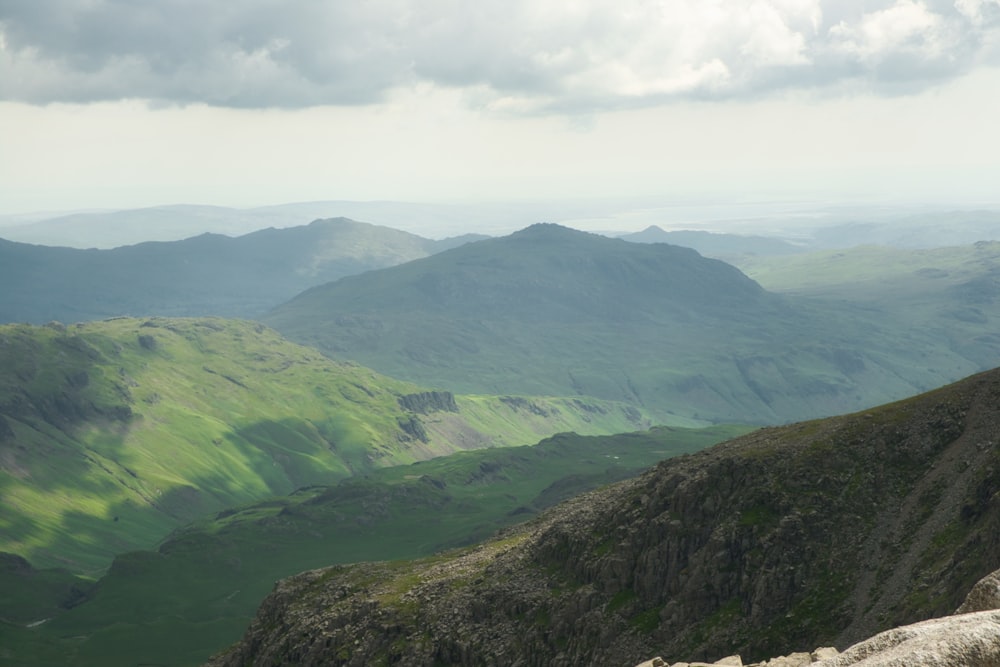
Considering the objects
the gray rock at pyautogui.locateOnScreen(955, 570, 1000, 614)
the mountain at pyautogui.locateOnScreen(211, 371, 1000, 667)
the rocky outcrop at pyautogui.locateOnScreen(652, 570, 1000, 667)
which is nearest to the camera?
the rocky outcrop at pyautogui.locateOnScreen(652, 570, 1000, 667)

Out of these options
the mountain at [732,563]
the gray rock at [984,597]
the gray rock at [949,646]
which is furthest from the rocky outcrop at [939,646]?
the mountain at [732,563]

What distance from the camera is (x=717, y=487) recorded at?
161 metres

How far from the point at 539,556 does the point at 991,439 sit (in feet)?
233

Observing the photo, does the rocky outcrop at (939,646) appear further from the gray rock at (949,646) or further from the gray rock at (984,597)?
the gray rock at (984,597)

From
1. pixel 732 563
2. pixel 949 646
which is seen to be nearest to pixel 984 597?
pixel 949 646

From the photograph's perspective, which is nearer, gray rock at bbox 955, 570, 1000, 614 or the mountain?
gray rock at bbox 955, 570, 1000, 614

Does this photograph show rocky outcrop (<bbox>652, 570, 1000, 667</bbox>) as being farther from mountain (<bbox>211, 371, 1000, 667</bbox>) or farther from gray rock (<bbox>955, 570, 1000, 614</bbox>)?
mountain (<bbox>211, 371, 1000, 667</bbox>)

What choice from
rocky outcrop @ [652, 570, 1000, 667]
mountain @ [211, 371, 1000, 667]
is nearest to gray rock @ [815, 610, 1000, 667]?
rocky outcrop @ [652, 570, 1000, 667]

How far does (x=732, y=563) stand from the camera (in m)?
148

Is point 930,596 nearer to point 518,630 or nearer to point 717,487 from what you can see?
point 717,487

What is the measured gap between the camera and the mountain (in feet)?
428

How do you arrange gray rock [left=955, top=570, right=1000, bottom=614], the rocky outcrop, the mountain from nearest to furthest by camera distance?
the rocky outcrop → gray rock [left=955, top=570, right=1000, bottom=614] → the mountain

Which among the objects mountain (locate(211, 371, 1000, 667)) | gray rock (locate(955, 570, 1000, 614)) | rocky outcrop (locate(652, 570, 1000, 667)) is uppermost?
rocky outcrop (locate(652, 570, 1000, 667))

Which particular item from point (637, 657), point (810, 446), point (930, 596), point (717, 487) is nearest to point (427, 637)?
point (637, 657)
